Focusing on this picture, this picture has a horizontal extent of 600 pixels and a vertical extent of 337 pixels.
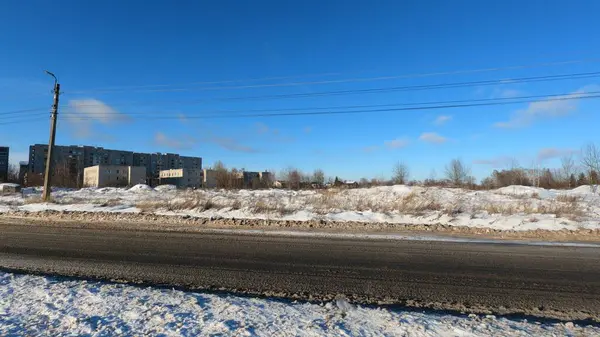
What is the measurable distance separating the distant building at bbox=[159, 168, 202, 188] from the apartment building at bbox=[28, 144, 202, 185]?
243 inches

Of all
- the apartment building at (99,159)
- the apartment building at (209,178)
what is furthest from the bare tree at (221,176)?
the apartment building at (99,159)

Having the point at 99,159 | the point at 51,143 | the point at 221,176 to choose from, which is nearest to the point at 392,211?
the point at 51,143

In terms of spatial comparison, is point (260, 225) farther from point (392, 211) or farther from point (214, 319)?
point (214, 319)

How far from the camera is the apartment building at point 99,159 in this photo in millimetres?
131600

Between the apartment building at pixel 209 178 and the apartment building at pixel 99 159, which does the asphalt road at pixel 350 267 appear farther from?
the apartment building at pixel 99 159

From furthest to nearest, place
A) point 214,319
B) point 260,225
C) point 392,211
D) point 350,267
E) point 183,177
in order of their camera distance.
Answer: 1. point 183,177
2. point 392,211
3. point 260,225
4. point 350,267
5. point 214,319

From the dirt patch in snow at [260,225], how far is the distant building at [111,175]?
104m

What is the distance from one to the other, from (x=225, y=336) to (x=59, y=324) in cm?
202

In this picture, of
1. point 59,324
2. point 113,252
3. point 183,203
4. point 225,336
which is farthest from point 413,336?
point 183,203

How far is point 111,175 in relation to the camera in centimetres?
12112

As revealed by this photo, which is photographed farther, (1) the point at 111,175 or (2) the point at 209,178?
(2) the point at 209,178

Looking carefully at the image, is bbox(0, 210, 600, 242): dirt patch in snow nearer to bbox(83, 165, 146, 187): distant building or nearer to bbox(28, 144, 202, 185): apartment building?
bbox(83, 165, 146, 187): distant building

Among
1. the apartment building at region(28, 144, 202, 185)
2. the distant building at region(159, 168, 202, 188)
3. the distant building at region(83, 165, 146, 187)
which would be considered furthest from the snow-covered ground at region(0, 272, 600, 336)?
the distant building at region(159, 168, 202, 188)

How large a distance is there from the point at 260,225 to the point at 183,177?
129 meters
